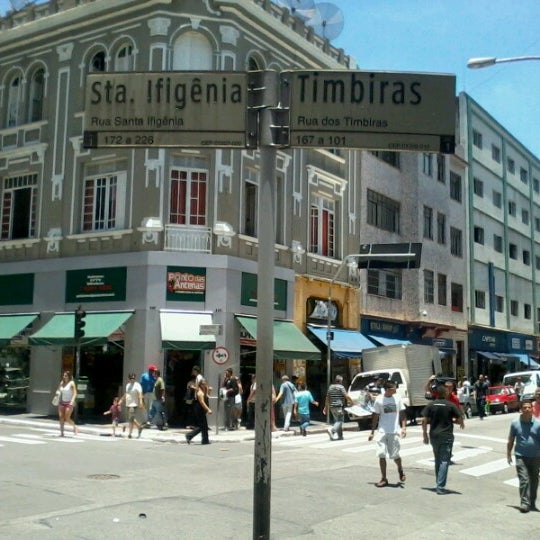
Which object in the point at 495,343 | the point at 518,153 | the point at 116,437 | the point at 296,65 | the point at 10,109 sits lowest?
the point at 116,437

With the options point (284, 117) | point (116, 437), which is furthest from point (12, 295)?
point (284, 117)

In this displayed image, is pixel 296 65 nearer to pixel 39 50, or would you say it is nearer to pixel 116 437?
pixel 39 50

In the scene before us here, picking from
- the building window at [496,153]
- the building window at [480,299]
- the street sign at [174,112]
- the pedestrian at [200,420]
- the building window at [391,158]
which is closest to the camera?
the street sign at [174,112]

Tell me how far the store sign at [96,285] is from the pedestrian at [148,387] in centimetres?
289

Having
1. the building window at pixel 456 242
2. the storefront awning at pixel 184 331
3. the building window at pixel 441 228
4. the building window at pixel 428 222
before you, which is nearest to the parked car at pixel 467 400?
the building window at pixel 428 222

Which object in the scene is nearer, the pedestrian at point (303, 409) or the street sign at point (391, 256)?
the pedestrian at point (303, 409)

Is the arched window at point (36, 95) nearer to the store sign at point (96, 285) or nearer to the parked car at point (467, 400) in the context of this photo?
the store sign at point (96, 285)

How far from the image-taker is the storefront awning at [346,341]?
27.9 m

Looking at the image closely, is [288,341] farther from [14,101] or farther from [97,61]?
[14,101]

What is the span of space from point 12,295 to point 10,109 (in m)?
7.07

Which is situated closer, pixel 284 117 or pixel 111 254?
pixel 284 117

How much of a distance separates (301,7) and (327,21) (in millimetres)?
1697

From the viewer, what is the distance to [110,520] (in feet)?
28.1

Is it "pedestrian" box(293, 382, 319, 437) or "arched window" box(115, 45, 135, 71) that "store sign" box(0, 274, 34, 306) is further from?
"pedestrian" box(293, 382, 319, 437)
